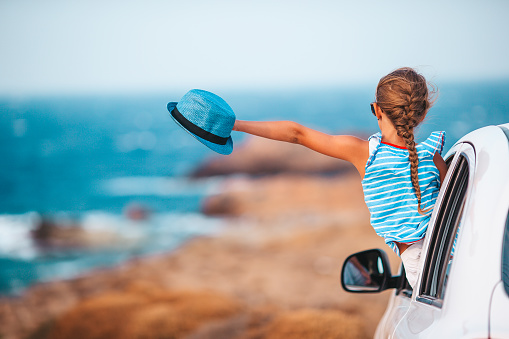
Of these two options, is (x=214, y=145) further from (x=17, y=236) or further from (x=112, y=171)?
(x=112, y=171)

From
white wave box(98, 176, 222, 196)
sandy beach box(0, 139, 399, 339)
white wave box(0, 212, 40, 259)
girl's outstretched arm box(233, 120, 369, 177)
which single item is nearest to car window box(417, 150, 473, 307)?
girl's outstretched arm box(233, 120, 369, 177)

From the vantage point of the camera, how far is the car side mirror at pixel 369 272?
233cm

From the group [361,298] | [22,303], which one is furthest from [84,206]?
[361,298]

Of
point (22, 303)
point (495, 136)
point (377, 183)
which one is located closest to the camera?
point (495, 136)

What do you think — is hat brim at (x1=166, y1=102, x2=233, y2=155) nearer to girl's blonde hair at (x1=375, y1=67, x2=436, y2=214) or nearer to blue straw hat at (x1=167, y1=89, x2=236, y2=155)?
blue straw hat at (x1=167, y1=89, x2=236, y2=155)

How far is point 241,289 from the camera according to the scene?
13.5 m

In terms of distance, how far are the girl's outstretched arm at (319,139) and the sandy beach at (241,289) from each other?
557cm

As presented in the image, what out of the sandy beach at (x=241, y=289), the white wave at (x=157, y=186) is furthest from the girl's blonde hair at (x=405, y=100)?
the white wave at (x=157, y=186)

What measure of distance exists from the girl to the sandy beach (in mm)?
5482

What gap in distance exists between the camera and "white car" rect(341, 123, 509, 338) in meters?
1.31

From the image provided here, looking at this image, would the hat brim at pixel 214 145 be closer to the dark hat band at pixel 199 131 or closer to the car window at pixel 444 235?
the dark hat band at pixel 199 131

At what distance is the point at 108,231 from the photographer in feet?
102

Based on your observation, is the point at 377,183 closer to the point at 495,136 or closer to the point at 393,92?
the point at 393,92

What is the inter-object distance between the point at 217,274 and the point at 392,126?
1454cm
